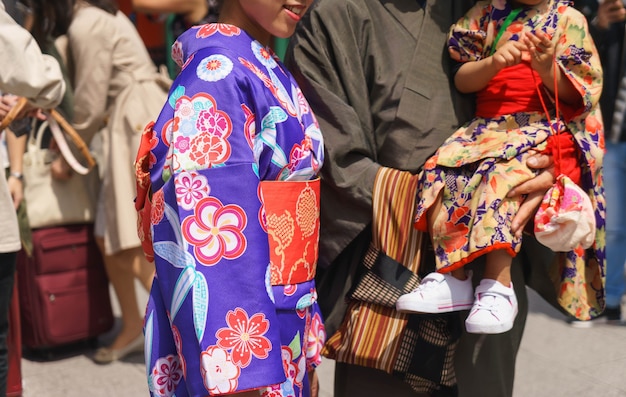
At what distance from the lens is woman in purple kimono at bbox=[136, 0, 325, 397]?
1588 mm

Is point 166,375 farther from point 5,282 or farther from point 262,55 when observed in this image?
point 5,282

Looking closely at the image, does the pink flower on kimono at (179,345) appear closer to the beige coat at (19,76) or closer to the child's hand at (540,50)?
the child's hand at (540,50)

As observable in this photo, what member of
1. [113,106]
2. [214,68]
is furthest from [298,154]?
[113,106]

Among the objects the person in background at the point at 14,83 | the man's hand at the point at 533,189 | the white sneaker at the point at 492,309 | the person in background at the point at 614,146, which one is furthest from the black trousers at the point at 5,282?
the person in background at the point at 614,146

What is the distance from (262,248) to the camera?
5.34 ft

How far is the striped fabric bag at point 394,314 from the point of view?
2.06m

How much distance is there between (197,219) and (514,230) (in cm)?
79

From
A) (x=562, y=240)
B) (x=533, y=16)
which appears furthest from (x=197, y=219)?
(x=533, y=16)

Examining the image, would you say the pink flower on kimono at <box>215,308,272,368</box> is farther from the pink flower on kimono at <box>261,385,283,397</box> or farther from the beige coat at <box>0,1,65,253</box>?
the beige coat at <box>0,1,65,253</box>

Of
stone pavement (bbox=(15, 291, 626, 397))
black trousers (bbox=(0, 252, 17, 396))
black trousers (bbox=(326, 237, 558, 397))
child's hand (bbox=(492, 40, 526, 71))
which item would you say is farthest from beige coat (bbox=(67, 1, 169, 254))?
child's hand (bbox=(492, 40, 526, 71))

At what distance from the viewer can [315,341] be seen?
2.01m

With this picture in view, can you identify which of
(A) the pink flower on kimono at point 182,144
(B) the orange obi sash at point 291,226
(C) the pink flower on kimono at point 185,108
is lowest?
(B) the orange obi sash at point 291,226

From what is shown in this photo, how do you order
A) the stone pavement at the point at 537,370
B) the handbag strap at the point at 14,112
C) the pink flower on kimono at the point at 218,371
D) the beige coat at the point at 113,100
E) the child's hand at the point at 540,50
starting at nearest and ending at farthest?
the pink flower on kimono at the point at 218,371
the child's hand at the point at 540,50
the handbag strap at the point at 14,112
the stone pavement at the point at 537,370
the beige coat at the point at 113,100

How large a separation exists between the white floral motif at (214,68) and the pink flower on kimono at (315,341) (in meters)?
0.64
